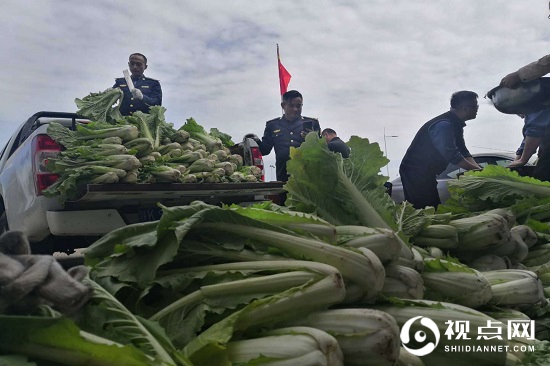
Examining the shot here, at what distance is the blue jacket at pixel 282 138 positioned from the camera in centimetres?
782

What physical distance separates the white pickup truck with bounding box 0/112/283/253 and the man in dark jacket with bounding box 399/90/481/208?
214 cm

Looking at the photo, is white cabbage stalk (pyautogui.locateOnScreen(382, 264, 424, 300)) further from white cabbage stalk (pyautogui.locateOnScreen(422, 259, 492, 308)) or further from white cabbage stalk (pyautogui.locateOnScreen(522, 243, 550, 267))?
white cabbage stalk (pyautogui.locateOnScreen(522, 243, 550, 267))

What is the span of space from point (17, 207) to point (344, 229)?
14.2 feet

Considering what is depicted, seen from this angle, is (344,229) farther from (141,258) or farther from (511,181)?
(511,181)

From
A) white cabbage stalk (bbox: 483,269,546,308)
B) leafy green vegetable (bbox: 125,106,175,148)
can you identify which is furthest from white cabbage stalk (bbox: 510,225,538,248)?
leafy green vegetable (bbox: 125,106,175,148)

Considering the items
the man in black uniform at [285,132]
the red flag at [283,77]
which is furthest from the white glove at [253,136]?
the red flag at [283,77]

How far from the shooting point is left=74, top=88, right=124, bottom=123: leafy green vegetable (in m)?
6.27

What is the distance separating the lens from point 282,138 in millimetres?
7824

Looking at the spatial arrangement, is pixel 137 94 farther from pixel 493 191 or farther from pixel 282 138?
pixel 493 191

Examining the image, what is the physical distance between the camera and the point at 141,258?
70.5 inches

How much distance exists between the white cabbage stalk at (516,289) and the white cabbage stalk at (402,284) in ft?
1.79

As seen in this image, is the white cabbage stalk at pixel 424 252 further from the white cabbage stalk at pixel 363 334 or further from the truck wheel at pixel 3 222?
the truck wheel at pixel 3 222

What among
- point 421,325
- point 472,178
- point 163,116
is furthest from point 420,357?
point 163,116

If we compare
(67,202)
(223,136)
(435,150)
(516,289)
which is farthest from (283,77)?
(516,289)
